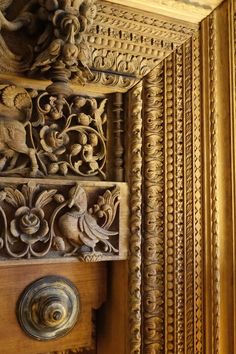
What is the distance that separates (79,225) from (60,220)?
0.05 metres

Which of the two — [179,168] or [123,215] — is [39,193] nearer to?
[123,215]

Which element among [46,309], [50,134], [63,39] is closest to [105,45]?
[63,39]

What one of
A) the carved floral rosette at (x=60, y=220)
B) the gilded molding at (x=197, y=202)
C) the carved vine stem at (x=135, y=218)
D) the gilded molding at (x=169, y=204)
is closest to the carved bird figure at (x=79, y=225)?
the carved floral rosette at (x=60, y=220)

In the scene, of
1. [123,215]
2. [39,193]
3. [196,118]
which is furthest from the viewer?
[196,118]

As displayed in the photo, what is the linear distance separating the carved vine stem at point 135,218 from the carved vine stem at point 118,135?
31mm

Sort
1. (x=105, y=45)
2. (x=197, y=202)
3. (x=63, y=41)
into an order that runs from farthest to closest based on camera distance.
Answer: (x=197, y=202), (x=105, y=45), (x=63, y=41)

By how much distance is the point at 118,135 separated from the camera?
104cm

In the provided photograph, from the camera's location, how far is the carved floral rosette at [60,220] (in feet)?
2.87

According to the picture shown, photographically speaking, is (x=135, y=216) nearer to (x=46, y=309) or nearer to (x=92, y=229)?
(x=92, y=229)

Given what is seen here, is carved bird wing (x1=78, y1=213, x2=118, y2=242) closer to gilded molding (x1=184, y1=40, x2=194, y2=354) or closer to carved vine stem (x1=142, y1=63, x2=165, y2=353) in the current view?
carved vine stem (x1=142, y1=63, x2=165, y2=353)

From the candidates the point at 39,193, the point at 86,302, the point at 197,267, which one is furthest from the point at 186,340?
the point at 39,193

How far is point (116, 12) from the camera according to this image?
995 millimetres

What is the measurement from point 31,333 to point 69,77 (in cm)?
71

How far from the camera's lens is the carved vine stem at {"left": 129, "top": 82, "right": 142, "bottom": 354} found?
0.99 m
